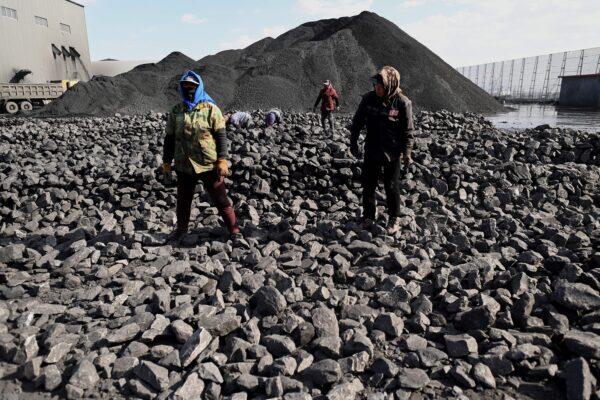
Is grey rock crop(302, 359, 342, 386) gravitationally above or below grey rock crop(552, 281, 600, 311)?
below

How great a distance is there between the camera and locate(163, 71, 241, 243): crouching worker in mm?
4121

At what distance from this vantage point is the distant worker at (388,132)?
14.2 ft

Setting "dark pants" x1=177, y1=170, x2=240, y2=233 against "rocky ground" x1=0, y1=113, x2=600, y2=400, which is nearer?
"rocky ground" x1=0, y1=113, x2=600, y2=400

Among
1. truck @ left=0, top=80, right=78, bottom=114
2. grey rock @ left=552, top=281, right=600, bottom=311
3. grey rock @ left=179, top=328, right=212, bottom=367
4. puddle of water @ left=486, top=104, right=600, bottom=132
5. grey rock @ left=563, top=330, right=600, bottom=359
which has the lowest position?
grey rock @ left=179, top=328, right=212, bottom=367

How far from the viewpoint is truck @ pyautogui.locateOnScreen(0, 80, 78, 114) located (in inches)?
874

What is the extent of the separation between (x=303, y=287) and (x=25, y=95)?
26216mm

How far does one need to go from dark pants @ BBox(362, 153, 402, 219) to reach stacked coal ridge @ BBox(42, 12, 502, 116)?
56.5ft

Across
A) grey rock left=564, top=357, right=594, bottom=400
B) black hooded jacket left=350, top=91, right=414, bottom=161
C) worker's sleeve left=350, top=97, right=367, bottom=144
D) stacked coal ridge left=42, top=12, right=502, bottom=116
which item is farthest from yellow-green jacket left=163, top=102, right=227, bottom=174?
stacked coal ridge left=42, top=12, right=502, bottom=116

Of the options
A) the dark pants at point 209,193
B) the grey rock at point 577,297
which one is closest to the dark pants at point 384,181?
the dark pants at point 209,193

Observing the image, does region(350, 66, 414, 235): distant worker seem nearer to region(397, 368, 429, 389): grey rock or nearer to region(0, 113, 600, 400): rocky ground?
region(0, 113, 600, 400): rocky ground

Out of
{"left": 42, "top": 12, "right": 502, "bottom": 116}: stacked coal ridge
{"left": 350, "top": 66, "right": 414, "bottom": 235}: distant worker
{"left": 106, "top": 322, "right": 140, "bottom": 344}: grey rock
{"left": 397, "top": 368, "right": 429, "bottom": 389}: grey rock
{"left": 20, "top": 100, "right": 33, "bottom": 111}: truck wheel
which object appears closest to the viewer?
{"left": 397, "top": 368, "right": 429, "bottom": 389}: grey rock

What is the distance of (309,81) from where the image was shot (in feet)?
77.7

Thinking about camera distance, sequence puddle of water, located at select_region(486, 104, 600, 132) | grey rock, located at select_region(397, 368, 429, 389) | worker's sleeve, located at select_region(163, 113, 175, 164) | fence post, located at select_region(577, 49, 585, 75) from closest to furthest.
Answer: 1. grey rock, located at select_region(397, 368, 429, 389)
2. worker's sleeve, located at select_region(163, 113, 175, 164)
3. puddle of water, located at select_region(486, 104, 600, 132)
4. fence post, located at select_region(577, 49, 585, 75)

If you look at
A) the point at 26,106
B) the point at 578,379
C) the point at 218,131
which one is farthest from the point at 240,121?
the point at 26,106
